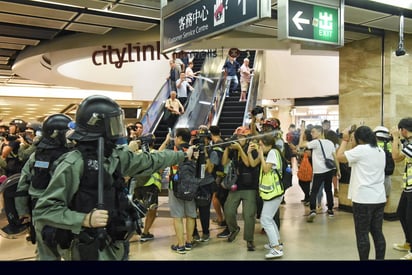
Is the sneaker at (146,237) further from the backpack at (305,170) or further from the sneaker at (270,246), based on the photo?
the backpack at (305,170)

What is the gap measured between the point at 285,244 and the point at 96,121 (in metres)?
3.57

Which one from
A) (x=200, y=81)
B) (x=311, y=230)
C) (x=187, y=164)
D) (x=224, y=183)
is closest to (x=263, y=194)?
(x=224, y=183)

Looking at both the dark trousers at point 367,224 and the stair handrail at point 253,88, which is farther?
the stair handrail at point 253,88

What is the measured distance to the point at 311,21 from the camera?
12.1ft

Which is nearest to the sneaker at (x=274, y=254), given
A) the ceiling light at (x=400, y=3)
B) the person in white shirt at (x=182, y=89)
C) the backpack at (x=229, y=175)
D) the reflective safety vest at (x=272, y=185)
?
the reflective safety vest at (x=272, y=185)

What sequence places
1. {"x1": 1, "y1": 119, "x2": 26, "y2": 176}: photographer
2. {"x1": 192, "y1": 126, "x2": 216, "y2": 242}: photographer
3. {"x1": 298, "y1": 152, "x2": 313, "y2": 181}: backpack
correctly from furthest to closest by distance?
{"x1": 298, "y1": 152, "x2": 313, "y2": 181}: backpack, {"x1": 1, "y1": 119, "x2": 26, "y2": 176}: photographer, {"x1": 192, "y1": 126, "x2": 216, "y2": 242}: photographer

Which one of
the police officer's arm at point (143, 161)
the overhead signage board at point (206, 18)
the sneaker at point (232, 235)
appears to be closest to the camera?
the police officer's arm at point (143, 161)

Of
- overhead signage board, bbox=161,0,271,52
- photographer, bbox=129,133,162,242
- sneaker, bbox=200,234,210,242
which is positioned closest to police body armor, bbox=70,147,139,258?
overhead signage board, bbox=161,0,271,52

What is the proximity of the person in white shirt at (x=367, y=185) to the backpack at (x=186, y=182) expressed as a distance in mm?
1706

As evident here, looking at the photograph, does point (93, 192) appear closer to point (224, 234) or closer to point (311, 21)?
point (311, 21)

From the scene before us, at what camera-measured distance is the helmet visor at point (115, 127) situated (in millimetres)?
2086

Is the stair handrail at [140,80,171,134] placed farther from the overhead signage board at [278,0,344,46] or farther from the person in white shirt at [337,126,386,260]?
the person in white shirt at [337,126,386,260]

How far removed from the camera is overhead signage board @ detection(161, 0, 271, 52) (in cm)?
310

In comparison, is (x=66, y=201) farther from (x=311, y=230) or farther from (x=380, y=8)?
(x=380, y=8)
